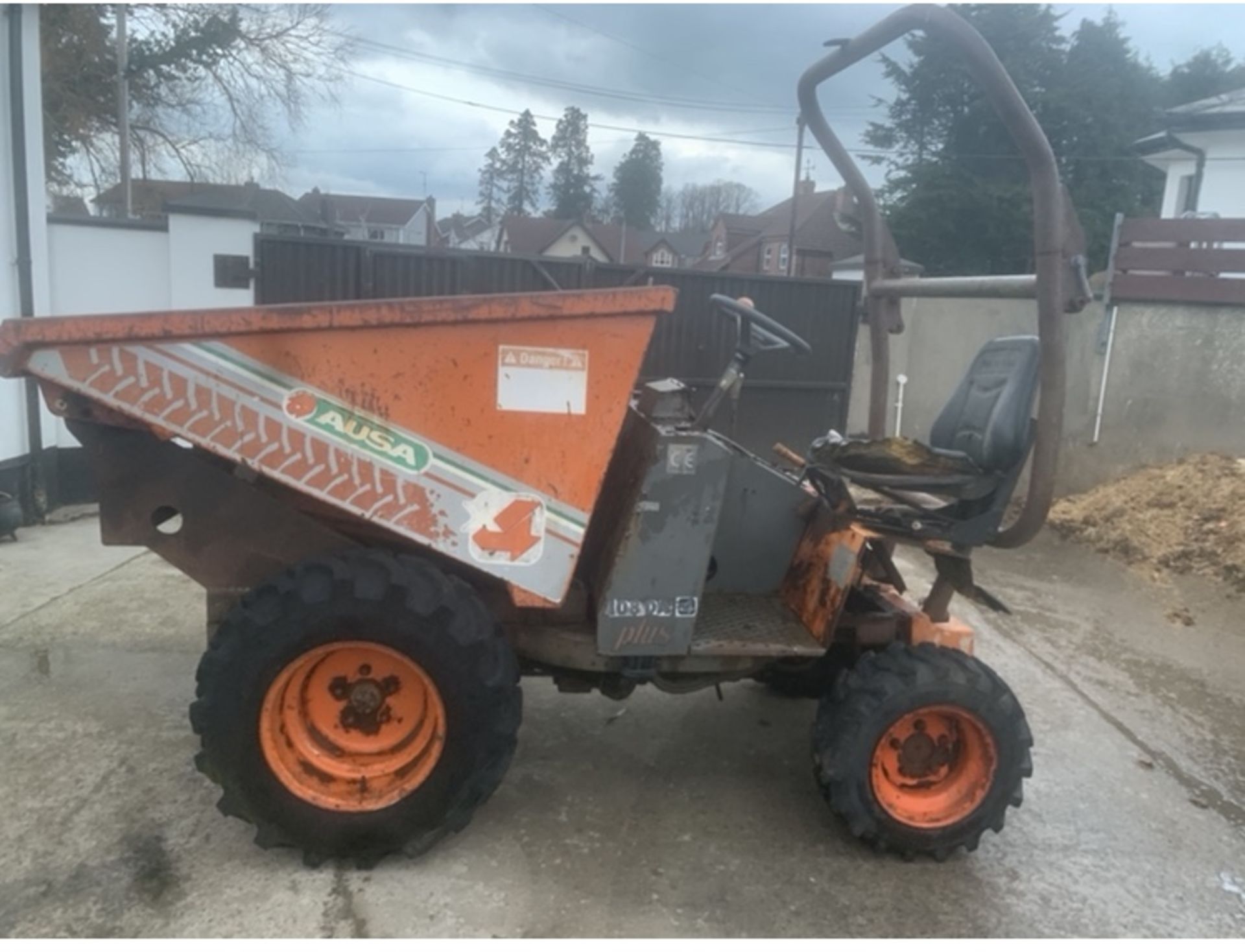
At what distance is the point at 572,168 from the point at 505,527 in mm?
58703

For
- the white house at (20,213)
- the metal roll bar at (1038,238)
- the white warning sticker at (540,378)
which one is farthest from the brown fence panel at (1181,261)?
the white house at (20,213)

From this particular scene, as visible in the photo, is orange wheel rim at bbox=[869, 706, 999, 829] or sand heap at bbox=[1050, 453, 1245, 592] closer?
orange wheel rim at bbox=[869, 706, 999, 829]

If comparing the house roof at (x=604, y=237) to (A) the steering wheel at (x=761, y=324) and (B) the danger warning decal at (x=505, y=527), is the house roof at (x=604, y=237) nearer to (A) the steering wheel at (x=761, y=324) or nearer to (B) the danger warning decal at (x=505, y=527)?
(A) the steering wheel at (x=761, y=324)

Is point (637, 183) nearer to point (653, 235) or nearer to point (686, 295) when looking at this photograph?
point (653, 235)

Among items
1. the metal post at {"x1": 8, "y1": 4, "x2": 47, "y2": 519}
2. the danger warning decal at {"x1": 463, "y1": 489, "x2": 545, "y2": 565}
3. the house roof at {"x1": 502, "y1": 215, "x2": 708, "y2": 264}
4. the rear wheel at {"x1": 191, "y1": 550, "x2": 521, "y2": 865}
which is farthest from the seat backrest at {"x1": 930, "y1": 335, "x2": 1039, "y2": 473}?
the house roof at {"x1": 502, "y1": 215, "x2": 708, "y2": 264}

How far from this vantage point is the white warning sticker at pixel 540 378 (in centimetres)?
270

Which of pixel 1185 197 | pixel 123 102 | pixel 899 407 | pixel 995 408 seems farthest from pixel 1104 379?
pixel 123 102

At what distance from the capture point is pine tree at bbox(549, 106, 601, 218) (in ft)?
190

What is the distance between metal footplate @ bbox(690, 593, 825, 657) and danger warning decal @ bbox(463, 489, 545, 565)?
0.66 m

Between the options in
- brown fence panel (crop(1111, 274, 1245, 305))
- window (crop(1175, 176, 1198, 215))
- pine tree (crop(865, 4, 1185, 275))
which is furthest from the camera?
pine tree (crop(865, 4, 1185, 275))

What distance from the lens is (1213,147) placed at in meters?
16.7

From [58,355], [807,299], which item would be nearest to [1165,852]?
[58,355]

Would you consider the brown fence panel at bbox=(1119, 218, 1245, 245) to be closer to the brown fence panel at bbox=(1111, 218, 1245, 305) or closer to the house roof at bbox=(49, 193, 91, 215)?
the brown fence panel at bbox=(1111, 218, 1245, 305)

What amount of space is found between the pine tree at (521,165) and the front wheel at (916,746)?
55.6m
